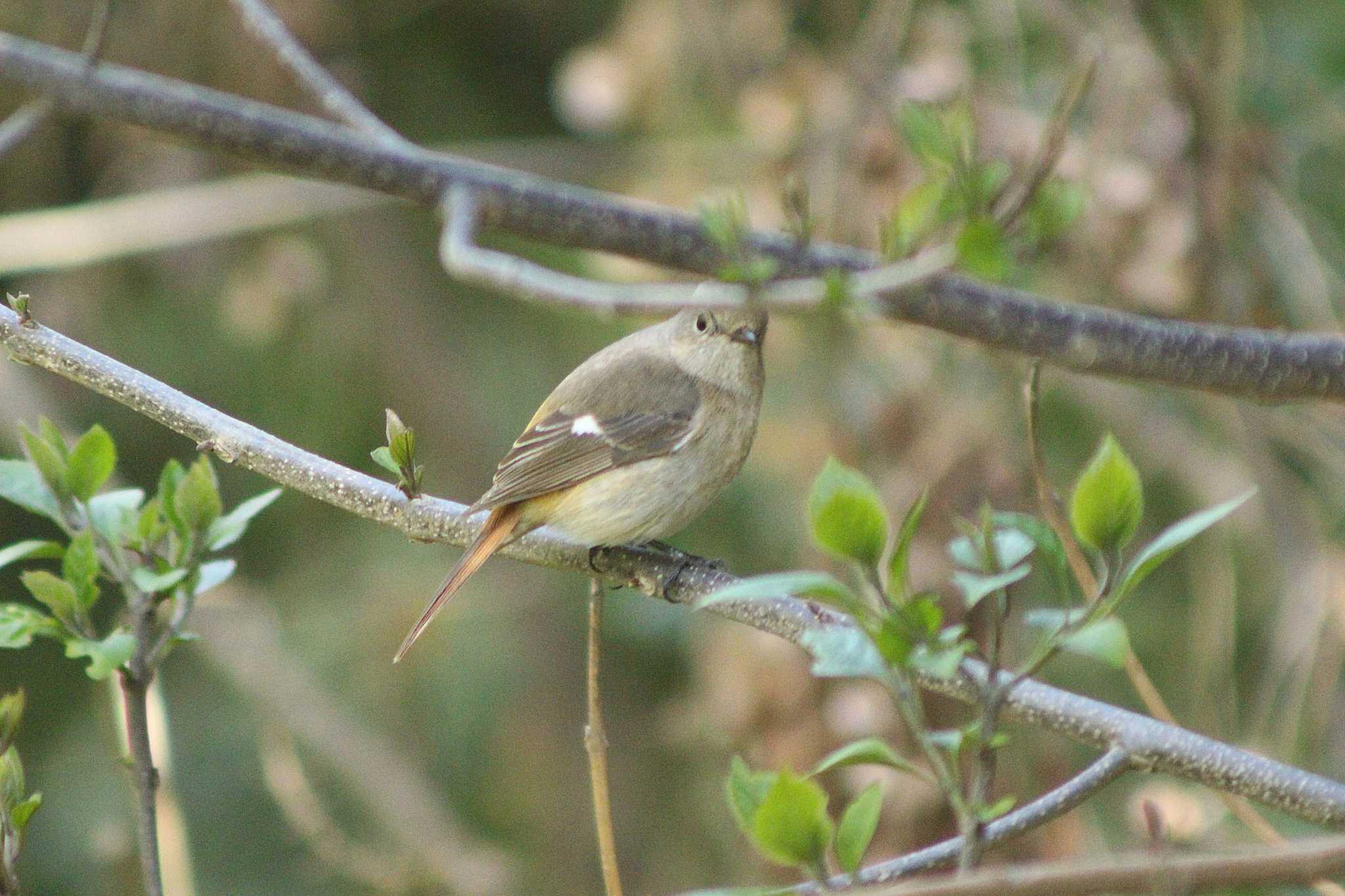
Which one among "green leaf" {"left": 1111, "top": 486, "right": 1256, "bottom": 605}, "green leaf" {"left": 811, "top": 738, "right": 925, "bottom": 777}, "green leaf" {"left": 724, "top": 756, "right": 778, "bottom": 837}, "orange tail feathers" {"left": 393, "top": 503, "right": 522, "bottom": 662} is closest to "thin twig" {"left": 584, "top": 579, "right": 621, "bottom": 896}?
"green leaf" {"left": 724, "top": 756, "right": 778, "bottom": 837}

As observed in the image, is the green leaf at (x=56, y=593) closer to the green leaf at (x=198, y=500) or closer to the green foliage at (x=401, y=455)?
the green leaf at (x=198, y=500)

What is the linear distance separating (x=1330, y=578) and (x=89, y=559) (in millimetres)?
3527

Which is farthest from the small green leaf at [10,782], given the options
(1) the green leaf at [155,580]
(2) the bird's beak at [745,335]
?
(2) the bird's beak at [745,335]

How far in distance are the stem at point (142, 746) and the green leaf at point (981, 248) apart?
1163 mm

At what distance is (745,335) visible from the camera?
393 centimetres

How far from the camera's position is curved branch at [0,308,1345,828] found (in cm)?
192

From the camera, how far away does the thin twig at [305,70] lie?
291cm

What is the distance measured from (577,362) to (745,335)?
2164 mm

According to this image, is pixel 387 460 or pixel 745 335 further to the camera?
pixel 745 335

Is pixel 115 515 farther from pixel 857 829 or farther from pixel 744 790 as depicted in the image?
pixel 857 829

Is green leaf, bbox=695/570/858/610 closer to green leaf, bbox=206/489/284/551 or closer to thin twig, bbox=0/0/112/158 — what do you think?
green leaf, bbox=206/489/284/551

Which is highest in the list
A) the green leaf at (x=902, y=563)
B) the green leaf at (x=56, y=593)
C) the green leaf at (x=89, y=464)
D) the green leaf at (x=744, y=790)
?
the green leaf at (x=89, y=464)

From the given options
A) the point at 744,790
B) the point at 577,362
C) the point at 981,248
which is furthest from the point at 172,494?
the point at 577,362

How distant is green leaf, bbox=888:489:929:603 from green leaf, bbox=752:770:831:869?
0.21 meters
